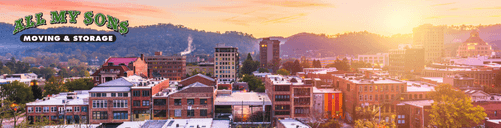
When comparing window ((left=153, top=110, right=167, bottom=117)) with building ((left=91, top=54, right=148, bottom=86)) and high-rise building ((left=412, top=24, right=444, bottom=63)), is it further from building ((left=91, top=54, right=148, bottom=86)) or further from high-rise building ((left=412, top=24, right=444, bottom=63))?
high-rise building ((left=412, top=24, right=444, bottom=63))

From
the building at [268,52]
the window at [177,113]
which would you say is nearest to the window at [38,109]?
the window at [177,113]

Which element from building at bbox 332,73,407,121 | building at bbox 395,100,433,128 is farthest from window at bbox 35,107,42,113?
building at bbox 395,100,433,128

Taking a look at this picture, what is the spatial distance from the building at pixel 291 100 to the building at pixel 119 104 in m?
23.5

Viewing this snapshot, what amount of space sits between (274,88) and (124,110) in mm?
28065

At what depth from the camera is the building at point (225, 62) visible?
11550cm

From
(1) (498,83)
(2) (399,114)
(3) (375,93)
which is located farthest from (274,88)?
(1) (498,83)

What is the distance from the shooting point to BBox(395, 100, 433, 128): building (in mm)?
44625

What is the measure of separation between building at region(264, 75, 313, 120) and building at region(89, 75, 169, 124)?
2348cm

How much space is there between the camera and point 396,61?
138m

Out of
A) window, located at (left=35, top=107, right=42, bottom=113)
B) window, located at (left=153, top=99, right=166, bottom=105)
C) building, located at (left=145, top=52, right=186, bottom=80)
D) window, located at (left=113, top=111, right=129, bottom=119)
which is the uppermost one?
building, located at (left=145, top=52, right=186, bottom=80)

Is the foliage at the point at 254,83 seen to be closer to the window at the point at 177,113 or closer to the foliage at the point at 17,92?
the window at the point at 177,113

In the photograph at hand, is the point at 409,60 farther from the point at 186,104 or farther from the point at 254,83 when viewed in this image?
the point at 186,104

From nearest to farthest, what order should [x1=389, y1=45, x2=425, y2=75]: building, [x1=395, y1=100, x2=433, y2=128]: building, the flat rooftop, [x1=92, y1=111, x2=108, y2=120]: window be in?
1. [x1=395, y1=100, x2=433, y2=128]: building
2. [x1=92, y1=111, x2=108, y2=120]: window
3. the flat rooftop
4. [x1=389, y1=45, x2=425, y2=75]: building

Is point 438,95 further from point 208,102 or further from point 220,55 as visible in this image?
point 220,55
